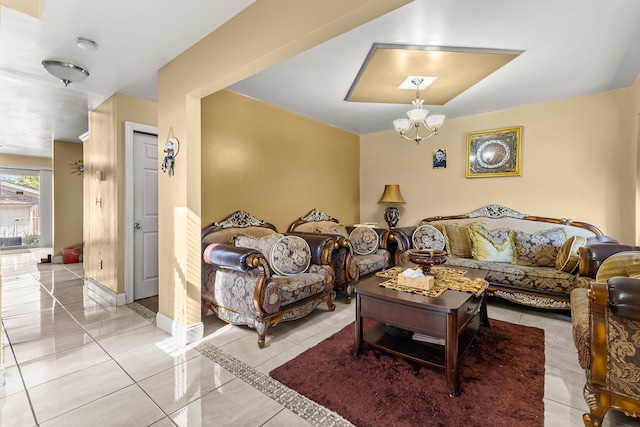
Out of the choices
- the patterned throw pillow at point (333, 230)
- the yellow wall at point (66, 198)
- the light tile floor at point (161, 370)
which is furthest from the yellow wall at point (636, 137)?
the yellow wall at point (66, 198)

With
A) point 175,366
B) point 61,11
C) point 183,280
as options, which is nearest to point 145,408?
point 175,366

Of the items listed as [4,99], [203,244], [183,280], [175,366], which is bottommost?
[175,366]

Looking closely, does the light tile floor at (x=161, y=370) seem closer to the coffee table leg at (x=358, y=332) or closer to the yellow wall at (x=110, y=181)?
the coffee table leg at (x=358, y=332)

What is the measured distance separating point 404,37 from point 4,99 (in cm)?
468

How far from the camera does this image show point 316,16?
5.13 feet

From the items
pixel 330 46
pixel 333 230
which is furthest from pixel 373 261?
pixel 330 46

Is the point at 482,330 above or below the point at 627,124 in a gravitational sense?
below

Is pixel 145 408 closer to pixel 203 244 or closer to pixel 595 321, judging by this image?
pixel 203 244

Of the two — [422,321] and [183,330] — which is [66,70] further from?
[422,321]

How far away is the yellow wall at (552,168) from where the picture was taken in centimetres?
343

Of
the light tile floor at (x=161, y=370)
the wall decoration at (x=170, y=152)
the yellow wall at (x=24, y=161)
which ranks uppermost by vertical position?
the yellow wall at (x=24, y=161)

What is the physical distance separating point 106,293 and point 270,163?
8.66 feet

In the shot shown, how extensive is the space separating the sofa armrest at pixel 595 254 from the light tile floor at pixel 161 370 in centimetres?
60

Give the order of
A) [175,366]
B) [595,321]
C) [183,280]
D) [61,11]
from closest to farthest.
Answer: [595,321]
[61,11]
[175,366]
[183,280]
